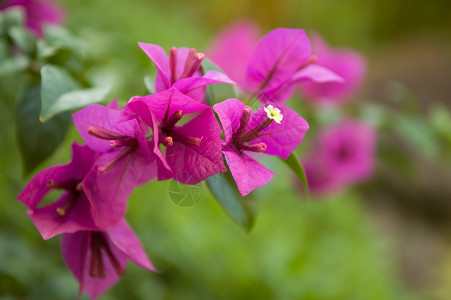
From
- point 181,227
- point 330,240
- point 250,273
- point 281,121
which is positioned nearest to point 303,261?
point 250,273

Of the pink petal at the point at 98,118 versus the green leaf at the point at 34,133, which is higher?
the pink petal at the point at 98,118

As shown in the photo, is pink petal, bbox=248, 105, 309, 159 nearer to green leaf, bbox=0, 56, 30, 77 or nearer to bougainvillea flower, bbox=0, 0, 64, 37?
green leaf, bbox=0, 56, 30, 77

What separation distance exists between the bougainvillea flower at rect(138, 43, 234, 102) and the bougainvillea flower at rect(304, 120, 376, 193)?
56 centimetres

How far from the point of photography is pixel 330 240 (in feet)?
5.88

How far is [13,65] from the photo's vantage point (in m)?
0.48

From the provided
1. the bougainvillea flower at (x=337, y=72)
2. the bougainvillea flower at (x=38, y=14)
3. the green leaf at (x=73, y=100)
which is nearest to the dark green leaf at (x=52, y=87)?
the green leaf at (x=73, y=100)

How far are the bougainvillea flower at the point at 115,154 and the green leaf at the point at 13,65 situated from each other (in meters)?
0.18

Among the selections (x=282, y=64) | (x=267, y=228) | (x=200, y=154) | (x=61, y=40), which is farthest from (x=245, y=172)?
(x=267, y=228)

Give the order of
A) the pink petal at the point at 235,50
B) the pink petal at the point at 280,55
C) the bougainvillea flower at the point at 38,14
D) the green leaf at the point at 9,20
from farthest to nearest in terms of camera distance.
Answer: the pink petal at the point at 235,50
the bougainvillea flower at the point at 38,14
the green leaf at the point at 9,20
the pink petal at the point at 280,55

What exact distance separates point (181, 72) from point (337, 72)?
542 millimetres

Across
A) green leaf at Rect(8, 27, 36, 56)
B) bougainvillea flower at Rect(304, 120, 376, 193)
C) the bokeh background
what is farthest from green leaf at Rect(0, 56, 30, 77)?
bougainvillea flower at Rect(304, 120, 376, 193)

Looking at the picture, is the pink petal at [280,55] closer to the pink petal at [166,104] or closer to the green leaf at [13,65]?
the pink petal at [166,104]

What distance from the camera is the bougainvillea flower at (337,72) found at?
849 millimetres

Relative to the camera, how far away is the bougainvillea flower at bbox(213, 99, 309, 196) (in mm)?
322
